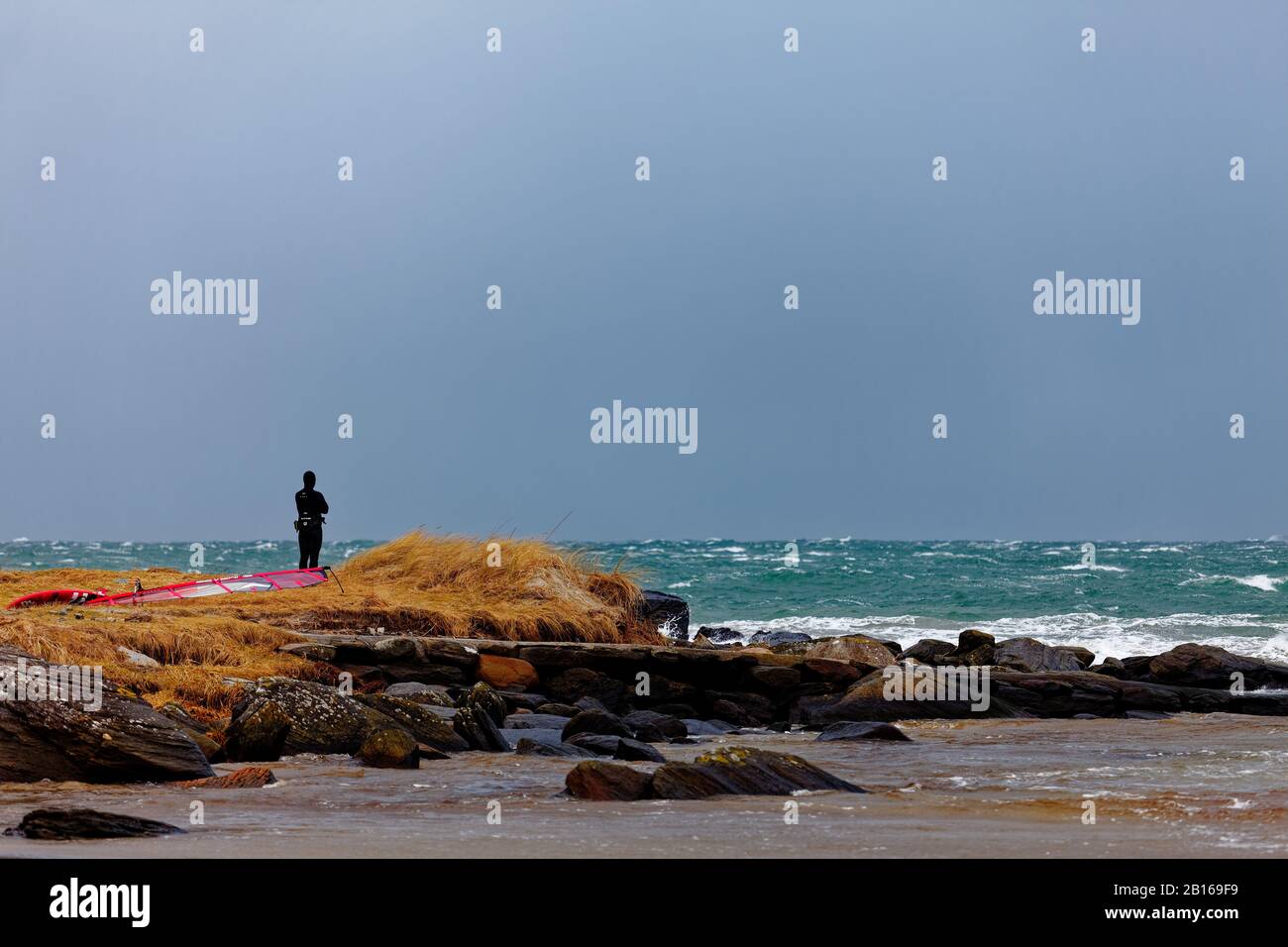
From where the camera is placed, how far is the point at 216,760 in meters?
9.75

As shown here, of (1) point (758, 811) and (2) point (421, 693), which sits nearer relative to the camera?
(1) point (758, 811)

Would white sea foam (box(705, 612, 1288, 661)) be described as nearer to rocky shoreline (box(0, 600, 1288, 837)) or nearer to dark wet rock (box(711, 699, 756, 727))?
rocky shoreline (box(0, 600, 1288, 837))

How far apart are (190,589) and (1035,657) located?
37.6 feet

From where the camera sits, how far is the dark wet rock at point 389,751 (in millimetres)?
9586

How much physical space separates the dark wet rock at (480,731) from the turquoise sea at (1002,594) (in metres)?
8.03

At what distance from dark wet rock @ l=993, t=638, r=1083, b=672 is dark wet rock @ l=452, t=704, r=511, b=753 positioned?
29.4 feet

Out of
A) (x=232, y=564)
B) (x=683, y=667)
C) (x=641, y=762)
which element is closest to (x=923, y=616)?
(x=683, y=667)

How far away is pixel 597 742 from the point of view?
11023mm

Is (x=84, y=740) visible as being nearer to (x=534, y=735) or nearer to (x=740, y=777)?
(x=534, y=735)

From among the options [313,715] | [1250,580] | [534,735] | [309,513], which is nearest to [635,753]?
[534,735]

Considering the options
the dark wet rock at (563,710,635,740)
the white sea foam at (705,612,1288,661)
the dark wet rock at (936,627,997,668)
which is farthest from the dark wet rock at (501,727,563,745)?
the white sea foam at (705,612,1288,661)

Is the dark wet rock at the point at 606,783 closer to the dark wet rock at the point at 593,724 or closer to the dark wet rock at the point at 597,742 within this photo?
the dark wet rock at the point at 597,742

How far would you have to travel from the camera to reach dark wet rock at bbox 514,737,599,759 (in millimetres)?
10531
